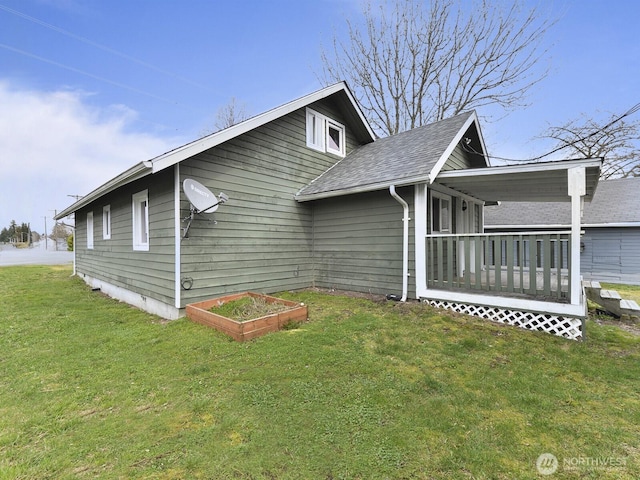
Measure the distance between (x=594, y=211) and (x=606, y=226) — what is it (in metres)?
1.15

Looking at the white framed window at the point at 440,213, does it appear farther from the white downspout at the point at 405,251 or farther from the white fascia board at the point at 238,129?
the white fascia board at the point at 238,129

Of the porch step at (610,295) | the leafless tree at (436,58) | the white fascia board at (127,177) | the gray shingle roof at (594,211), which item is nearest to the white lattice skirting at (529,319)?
the porch step at (610,295)

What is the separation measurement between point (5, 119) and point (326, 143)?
15044mm

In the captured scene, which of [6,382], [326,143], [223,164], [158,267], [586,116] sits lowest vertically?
[6,382]

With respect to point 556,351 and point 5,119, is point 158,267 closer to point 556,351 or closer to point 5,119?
point 556,351

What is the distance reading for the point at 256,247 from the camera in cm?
696

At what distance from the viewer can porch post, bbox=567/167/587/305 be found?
4320 millimetres

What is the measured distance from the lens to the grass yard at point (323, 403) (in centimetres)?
205

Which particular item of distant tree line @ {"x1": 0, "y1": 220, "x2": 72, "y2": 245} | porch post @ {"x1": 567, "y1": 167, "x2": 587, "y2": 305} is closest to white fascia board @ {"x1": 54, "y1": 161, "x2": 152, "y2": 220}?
porch post @ {"x1": 567, "y1": 167, "x2": 587, "y2": 305}

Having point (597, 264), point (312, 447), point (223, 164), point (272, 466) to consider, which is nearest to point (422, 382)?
point (312, 447)

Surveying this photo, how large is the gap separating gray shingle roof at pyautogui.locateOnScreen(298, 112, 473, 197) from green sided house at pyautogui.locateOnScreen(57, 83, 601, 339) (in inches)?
2.1

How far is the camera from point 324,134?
29.6 feet

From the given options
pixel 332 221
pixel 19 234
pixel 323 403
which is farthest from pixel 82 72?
pixel 19 234

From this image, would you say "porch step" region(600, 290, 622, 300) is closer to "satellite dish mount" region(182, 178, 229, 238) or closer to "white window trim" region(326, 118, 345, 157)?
"white window trim" region(326, 118, 345, 157)
